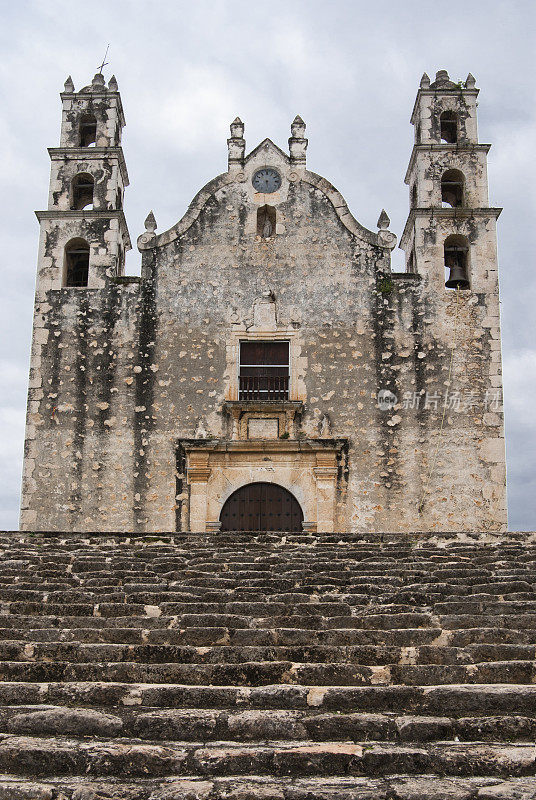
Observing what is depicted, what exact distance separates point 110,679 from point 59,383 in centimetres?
1046

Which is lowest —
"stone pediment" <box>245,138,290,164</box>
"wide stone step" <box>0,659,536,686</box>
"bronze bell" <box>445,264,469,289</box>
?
"wide stone step" <box>0,659,536,686</box>

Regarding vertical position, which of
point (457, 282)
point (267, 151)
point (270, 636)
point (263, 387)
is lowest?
point (270, 636)

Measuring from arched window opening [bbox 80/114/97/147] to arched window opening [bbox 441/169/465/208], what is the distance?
7454mm

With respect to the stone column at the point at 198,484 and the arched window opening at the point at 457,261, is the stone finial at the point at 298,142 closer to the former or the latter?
the arched window opening at the point at 457,261

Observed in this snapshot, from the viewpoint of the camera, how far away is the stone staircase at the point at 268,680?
14.8 ft

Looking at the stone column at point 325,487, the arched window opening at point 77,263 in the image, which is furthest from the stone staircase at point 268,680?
the arched window opening at point 77,263

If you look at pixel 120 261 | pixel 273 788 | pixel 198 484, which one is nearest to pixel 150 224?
pixel 120 261

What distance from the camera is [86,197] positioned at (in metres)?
18.0

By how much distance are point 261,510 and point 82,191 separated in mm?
8092

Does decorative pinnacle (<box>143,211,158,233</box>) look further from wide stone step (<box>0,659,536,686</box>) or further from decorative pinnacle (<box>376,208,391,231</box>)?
wide stone step (<box>0,659,536,686</box>)

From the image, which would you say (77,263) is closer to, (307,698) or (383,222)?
(383,222)

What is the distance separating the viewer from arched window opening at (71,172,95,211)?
17656 millimetres

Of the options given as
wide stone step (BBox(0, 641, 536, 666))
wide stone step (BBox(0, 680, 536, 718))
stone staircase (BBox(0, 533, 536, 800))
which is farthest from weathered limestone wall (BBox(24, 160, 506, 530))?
wide stone step (BBox(0, 680, 536, 718))

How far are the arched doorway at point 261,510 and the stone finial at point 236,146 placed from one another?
663 centimetres
